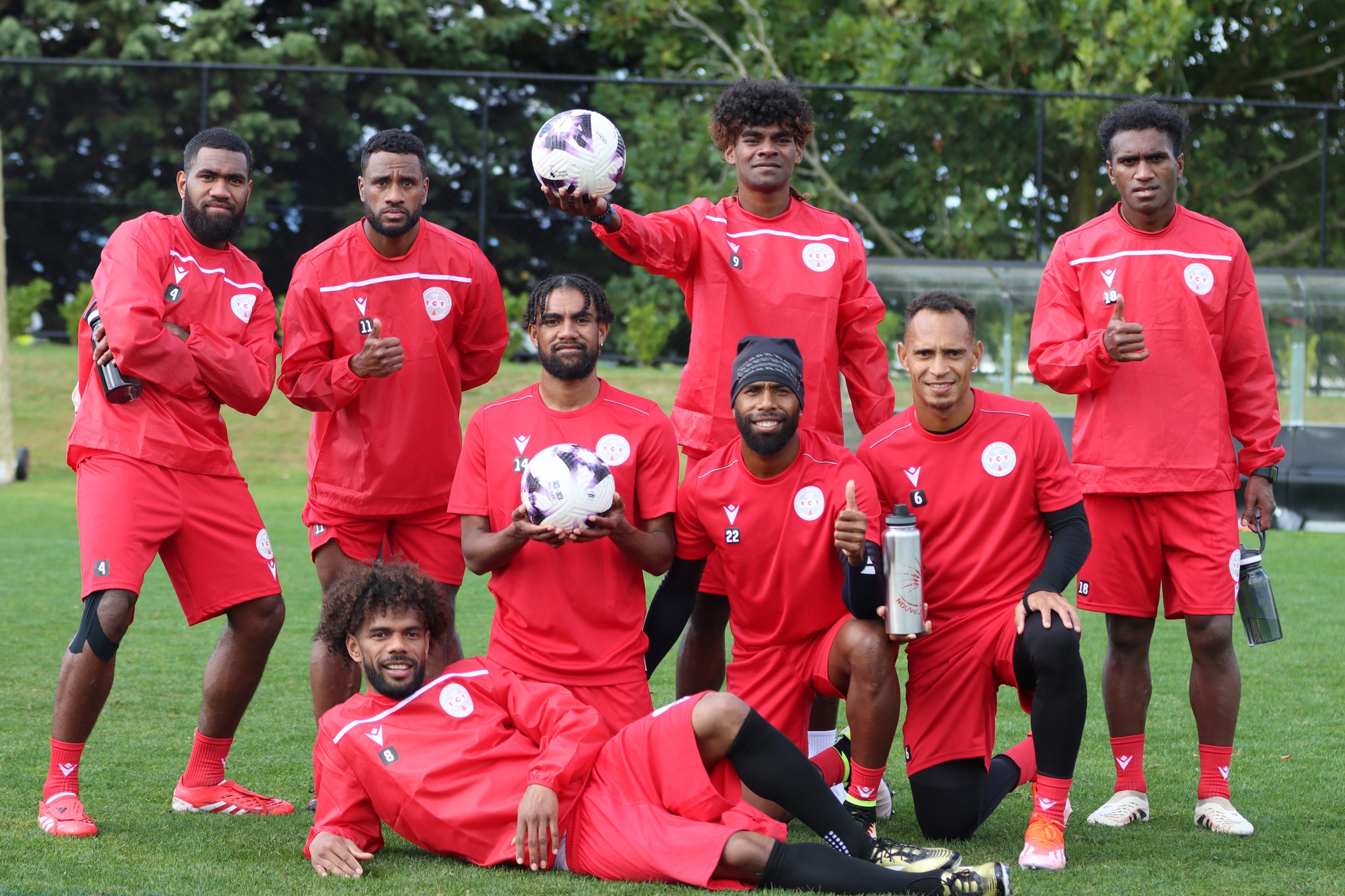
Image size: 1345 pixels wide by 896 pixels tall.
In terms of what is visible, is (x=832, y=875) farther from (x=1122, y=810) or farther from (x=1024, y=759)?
(x=1122, y=810)

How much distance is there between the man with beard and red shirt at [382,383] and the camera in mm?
5277

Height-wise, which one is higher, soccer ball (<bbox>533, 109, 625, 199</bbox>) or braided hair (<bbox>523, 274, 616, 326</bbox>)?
soccer ball (<bbox>533, 109, 625, 199</bbox>)

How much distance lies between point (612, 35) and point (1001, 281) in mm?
9681

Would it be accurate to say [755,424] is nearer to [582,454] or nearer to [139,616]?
[582,454]

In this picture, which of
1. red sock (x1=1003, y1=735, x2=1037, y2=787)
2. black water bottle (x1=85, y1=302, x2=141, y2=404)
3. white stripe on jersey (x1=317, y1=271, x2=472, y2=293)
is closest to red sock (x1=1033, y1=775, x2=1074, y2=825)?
red sock (x1=1003, y1=735, x2=1037, y2=787)

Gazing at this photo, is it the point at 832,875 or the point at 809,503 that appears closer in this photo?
the point at 832,875

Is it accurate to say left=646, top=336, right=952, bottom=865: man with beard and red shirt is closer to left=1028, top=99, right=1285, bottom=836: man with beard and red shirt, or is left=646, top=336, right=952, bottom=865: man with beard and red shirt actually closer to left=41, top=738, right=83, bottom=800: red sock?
left=1028, top=99, right=1285, bottom=836: man with beard and red shirt

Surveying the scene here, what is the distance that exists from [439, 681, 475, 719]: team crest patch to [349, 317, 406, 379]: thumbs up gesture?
1.35 m

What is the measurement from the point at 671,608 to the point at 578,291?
1.18m

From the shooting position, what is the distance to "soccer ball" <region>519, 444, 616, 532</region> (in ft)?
14.2

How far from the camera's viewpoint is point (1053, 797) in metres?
4.34

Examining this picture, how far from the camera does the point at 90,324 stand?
15.8 ft

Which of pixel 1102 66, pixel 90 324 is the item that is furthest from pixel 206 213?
pixel 1102 66

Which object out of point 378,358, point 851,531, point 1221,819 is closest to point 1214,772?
point 1221,819
